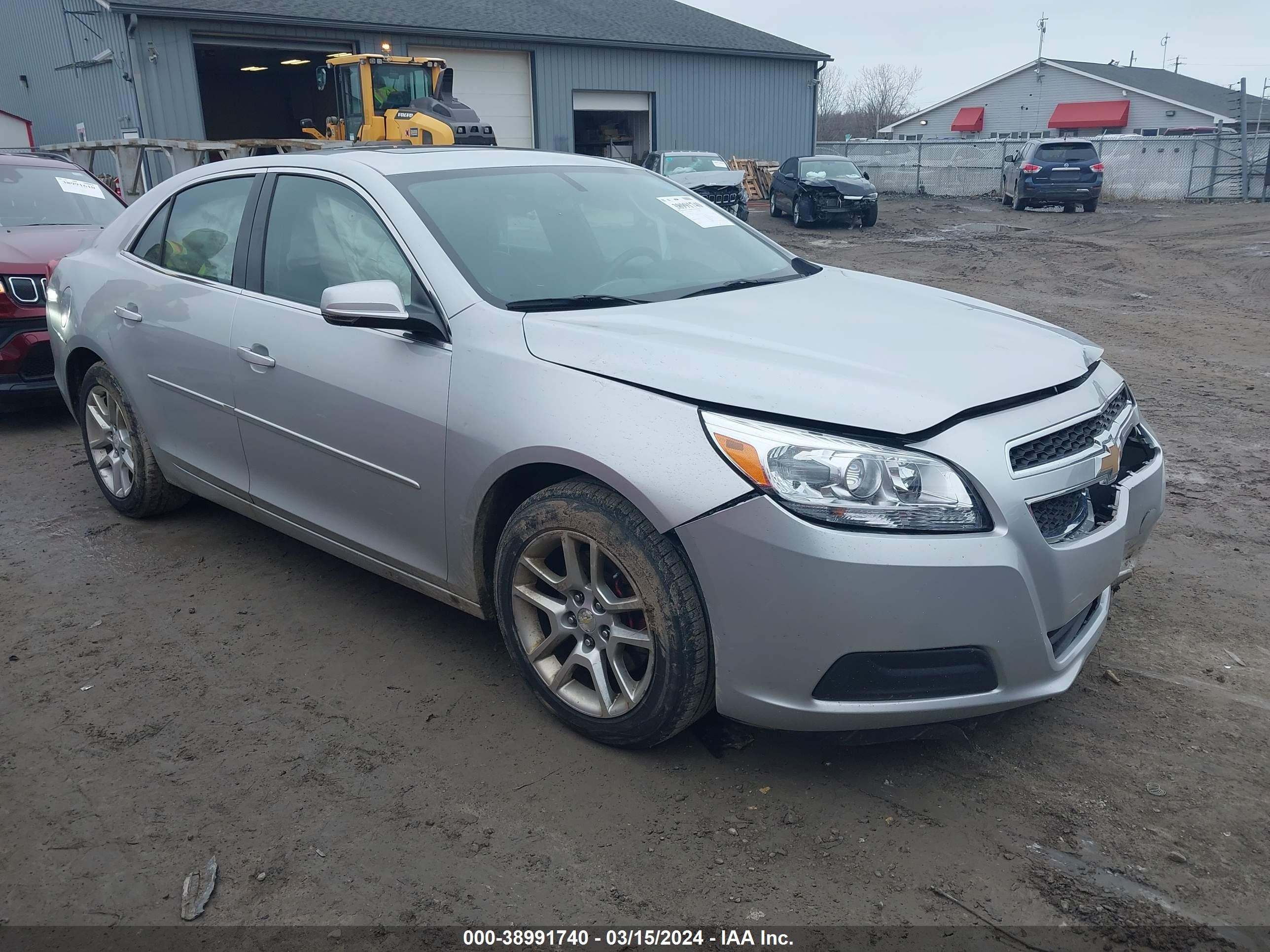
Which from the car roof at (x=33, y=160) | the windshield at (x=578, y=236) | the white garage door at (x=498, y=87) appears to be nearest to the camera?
the windshield at (x=578, y=236)

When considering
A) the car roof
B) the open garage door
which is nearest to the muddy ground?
the car roof

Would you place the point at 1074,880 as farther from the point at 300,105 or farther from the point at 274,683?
the point at 300,105

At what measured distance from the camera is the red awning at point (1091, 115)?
51500mm

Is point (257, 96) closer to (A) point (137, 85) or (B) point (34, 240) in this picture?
(A) point (137, 85)

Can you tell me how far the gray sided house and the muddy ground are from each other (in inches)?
1971

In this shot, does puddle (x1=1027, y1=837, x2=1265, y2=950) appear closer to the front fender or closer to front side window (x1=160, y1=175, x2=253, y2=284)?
the front fender

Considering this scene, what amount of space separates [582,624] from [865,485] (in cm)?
96

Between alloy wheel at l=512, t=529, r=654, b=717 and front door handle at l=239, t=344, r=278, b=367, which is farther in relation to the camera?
front door handle at l=239, t=344, r=278, b=367

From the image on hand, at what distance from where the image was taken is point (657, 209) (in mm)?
4109

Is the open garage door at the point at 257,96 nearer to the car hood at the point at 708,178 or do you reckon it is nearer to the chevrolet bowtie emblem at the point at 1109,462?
the car hood at the point at 708,178

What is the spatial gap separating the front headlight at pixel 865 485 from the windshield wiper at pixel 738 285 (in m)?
1.07

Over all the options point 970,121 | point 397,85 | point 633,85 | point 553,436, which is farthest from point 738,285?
point 970,121

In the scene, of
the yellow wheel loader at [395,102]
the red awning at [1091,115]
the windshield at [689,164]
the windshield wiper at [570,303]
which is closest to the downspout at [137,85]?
the yellow wheel loader at [395,102]

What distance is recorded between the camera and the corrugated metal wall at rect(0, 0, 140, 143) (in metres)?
20.2
